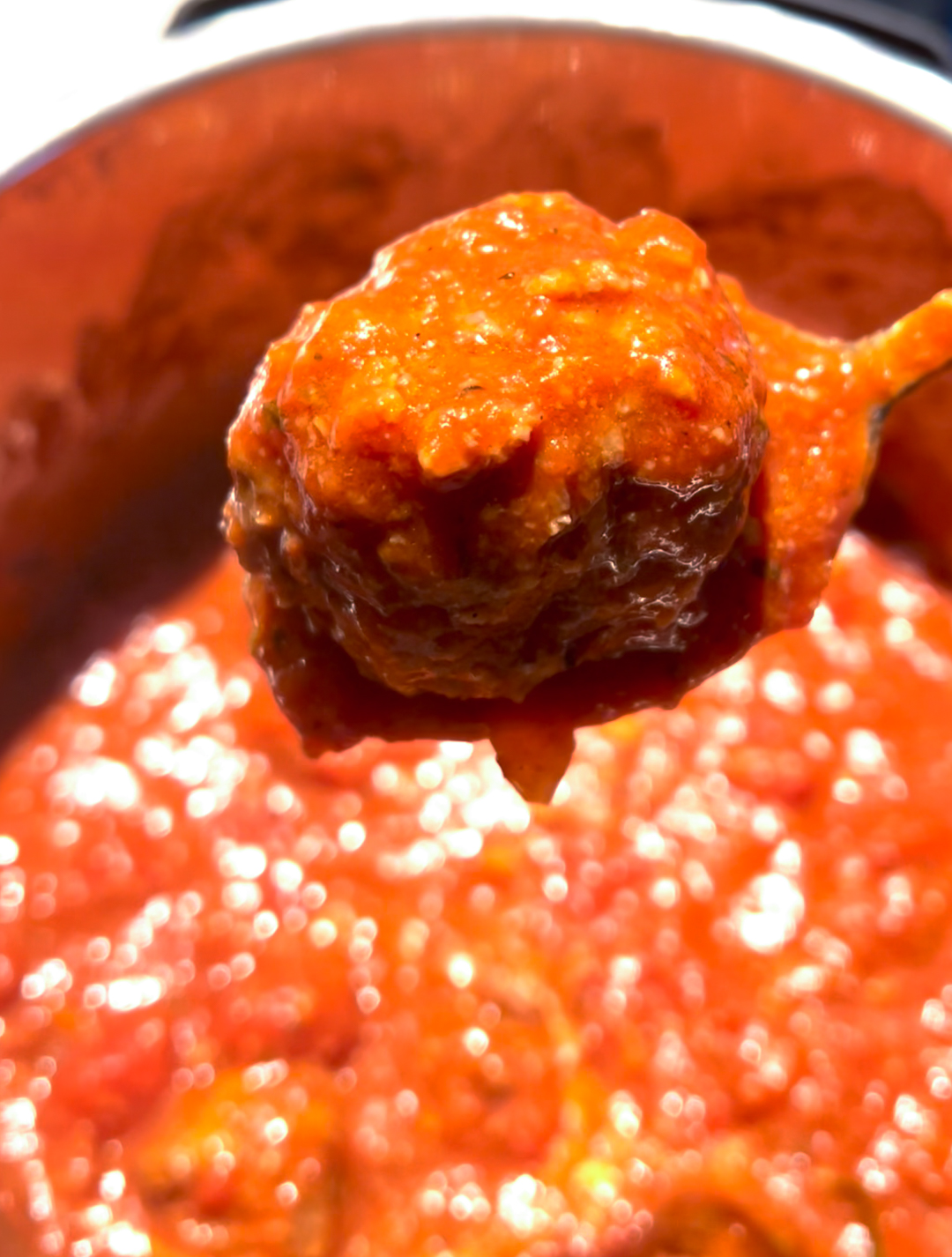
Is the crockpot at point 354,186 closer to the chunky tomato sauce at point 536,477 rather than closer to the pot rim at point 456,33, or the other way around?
the pot rim at point 456,33

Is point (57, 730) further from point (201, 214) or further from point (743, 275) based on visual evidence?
point (743, 275)

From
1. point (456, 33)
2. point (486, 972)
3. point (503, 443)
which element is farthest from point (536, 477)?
point (456, 33)

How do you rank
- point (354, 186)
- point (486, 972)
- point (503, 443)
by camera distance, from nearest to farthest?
point (503, 443) → point (486, 972) → point (354, 186)

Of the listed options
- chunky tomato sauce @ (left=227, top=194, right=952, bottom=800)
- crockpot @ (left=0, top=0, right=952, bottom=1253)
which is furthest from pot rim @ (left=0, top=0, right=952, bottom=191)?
chunky tomato sauce @ (left=227, top=194, right=952, bottom=800)

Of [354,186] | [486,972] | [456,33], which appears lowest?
[486,972]

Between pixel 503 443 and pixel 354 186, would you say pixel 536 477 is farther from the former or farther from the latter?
pixel 354 186

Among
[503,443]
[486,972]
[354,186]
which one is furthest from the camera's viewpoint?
[354,186]
